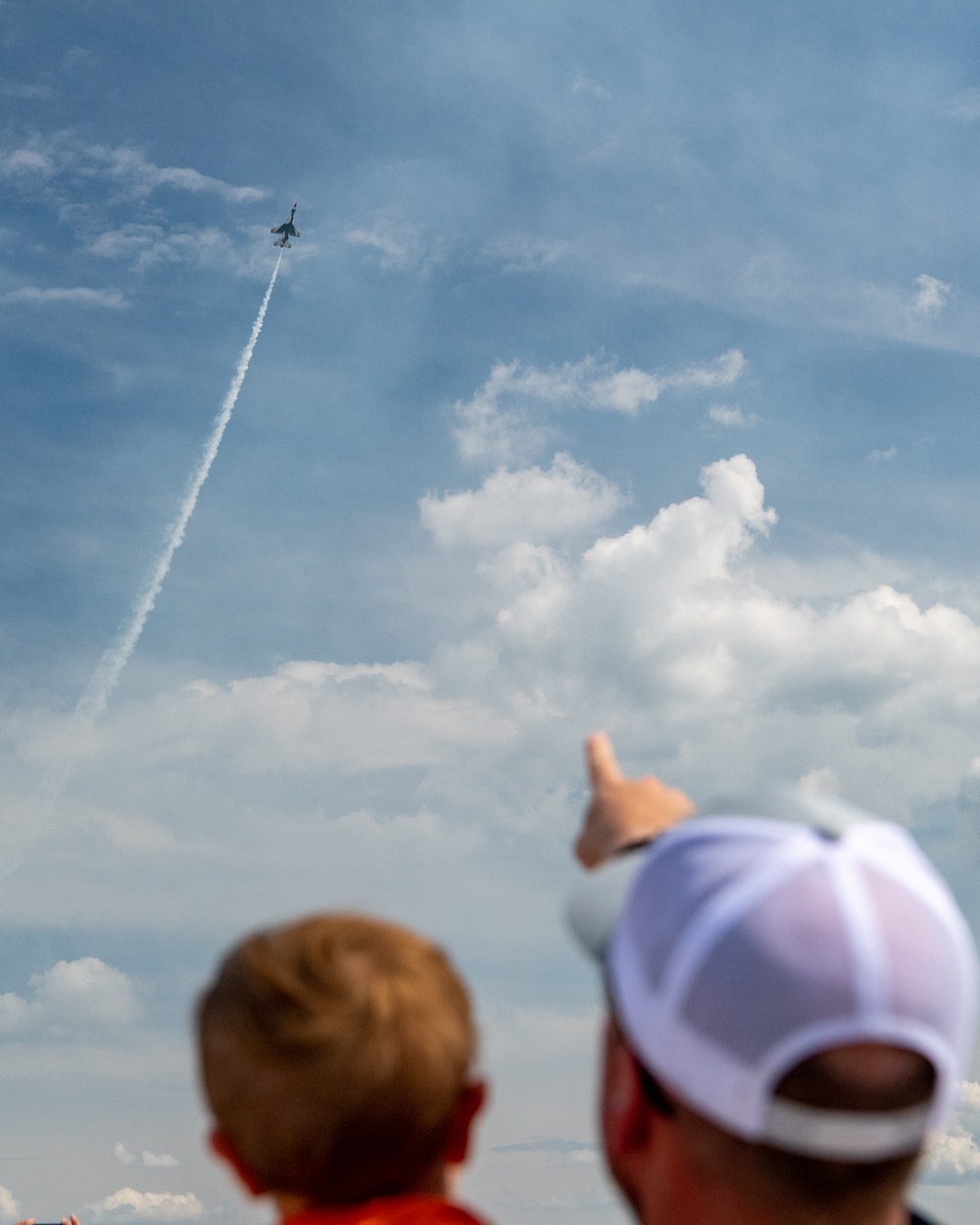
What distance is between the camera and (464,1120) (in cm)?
600

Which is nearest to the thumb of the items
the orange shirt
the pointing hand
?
the pointing hand

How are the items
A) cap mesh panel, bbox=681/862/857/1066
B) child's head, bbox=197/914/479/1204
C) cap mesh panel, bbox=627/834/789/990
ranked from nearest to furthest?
cap mesh panel, bbox=681/862/857/1066, cap mesh panel, bbox=627/834/789/990, child's head, bbox=197/914/479/1204

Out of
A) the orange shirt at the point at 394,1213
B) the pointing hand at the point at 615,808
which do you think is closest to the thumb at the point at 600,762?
the pointing hand at the point at 615,808

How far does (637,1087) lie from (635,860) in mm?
1133

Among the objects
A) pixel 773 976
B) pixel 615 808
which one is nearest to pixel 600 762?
pixel 615 808

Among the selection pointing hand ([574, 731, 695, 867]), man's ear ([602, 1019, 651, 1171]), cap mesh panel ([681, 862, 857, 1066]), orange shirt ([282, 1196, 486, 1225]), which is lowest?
orange shirt ([282, 1196, 486, 1225])

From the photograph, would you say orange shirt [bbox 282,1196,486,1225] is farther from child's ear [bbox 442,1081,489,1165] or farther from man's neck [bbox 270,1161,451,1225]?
child's ear [bbox 442,1081,489,1165]

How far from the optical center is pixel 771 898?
422 cm

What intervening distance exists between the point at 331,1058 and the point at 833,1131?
2.25m

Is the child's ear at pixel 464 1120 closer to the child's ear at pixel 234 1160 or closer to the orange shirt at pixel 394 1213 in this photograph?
the orange shirt at pixel 394 1213

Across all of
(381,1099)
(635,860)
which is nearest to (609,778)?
(635,860)

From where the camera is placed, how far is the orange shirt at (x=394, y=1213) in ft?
18.2

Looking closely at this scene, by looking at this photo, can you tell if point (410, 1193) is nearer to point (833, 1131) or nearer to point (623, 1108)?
point (623, 1108)

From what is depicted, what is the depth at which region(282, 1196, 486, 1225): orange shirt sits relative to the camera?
18.2 ft
